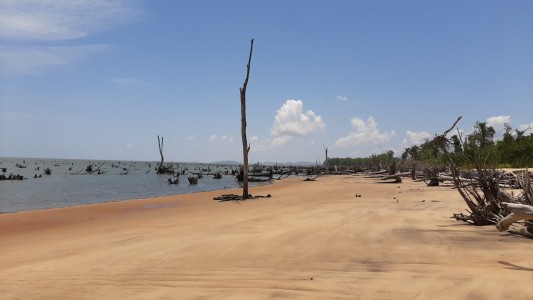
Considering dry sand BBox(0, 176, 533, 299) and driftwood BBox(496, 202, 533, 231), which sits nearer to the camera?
dry sand BBox(0, 176, 533, 299)

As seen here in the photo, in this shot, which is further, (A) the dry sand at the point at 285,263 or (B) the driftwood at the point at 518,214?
(B) the driftwood at the point at 518,214

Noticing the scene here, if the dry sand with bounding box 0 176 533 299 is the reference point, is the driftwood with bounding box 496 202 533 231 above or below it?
above

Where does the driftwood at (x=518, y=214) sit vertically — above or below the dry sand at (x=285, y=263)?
above

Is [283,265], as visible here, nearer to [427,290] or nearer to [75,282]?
[427,290]

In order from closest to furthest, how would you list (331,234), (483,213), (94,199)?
(331,234), (483,213), (94,199)

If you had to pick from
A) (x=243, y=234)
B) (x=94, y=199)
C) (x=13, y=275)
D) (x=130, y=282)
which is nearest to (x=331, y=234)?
(x=243, y=234)

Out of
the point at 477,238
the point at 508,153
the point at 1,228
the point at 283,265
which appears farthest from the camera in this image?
the point at 508,153

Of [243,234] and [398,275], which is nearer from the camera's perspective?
[398,275]

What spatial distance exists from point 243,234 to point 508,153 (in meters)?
37.8

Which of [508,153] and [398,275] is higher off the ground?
[508,153]

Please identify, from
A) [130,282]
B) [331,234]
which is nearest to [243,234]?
[331,234]

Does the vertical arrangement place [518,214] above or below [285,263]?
above

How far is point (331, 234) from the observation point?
699 cm

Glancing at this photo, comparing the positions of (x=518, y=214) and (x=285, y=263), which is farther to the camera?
(x=518, y=214)
